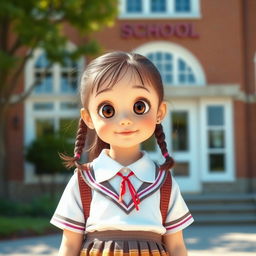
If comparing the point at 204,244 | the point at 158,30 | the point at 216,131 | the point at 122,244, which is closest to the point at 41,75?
the point at 158,30

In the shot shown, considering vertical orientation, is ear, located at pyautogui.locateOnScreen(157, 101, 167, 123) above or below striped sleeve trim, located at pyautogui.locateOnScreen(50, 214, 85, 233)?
above

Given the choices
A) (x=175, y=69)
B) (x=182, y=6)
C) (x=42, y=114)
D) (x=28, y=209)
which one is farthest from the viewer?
(x=182, y=6)

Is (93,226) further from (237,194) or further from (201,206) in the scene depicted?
(237,194)

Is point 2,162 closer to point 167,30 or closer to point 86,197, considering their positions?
point 167,30

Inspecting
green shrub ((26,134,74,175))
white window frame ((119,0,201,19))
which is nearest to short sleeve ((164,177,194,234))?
green shrub ((26,134,74,175))

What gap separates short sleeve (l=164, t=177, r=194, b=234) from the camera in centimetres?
A: 234

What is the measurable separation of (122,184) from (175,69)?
12.8 meters

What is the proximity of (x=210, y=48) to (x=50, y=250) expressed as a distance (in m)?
8.37

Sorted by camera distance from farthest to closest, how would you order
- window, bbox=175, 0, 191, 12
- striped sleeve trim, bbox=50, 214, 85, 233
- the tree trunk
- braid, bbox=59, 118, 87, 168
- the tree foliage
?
window, bbox=175, 0, 191, 12 → the tree trunk → the tree foliage → braid, bbox=59, 118, 87, 168 → striped sleeve trim, bbox=50, 214, 85, 233

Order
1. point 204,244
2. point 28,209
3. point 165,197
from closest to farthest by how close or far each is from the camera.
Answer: point 165,197
point 204,244
point 28,209

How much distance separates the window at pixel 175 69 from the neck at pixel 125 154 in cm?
1260

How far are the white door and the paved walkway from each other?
147 inches

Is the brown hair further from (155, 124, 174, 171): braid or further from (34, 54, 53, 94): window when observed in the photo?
(34, 54, 53, 94): window

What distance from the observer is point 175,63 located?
14969 millimetres
